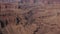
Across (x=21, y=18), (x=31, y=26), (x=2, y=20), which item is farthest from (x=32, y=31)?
(x=2, y=20)

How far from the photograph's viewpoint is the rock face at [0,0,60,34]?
155cm

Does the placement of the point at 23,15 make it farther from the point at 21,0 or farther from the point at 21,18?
the point at 21,0

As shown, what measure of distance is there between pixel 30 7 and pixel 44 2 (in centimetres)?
19

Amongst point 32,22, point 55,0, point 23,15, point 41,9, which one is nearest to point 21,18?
point 23,15

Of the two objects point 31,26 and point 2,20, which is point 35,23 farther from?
point 2,20

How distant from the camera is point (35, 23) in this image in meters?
1.58

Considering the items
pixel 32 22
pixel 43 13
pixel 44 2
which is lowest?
pixel 32 22

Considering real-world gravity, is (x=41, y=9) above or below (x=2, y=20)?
above

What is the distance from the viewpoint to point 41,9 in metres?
1.61

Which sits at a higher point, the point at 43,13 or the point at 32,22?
the point at 43,13

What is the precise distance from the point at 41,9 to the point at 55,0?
0.70ft

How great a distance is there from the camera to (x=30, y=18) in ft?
5.20

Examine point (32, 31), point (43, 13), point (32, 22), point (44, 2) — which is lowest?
point (32, 31)

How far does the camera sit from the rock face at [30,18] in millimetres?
1553
